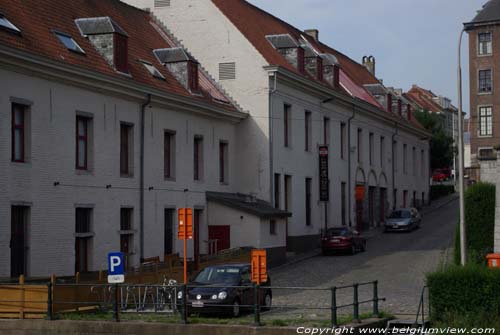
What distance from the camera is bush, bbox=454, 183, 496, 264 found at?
30562 mm

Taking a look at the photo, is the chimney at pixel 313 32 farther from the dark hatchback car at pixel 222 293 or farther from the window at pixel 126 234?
the dark hatchback car at pixel 222 293

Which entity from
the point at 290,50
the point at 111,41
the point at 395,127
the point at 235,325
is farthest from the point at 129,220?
the point at 395,127

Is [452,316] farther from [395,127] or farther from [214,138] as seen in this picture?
[395,127]

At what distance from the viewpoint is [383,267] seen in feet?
120

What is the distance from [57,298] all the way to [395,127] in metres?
44.6

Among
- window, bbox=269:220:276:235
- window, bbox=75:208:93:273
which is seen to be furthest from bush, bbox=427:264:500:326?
window, bbox=269:220:276:235

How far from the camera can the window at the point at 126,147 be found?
102 feet

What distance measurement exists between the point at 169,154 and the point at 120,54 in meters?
4.81

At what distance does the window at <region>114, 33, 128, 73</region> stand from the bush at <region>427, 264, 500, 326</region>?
15338 millimetres

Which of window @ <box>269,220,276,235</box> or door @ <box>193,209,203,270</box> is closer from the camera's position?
door @ <box>193,209,203,270</box>

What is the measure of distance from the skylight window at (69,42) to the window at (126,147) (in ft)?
10.2

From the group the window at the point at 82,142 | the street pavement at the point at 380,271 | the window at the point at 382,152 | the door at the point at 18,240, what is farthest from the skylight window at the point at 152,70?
the window at the point at 382,152

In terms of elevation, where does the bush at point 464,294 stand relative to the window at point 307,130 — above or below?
below

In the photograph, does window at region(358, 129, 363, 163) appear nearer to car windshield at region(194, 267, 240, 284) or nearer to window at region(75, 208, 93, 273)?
window at region(75, 208, 93, 273)
